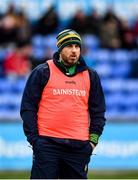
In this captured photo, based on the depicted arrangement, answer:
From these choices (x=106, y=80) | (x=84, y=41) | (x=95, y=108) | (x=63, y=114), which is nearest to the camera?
(x=63, y=114)

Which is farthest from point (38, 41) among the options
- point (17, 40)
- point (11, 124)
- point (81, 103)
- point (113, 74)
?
point (81, 103)

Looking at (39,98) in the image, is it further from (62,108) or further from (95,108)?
(95,108)

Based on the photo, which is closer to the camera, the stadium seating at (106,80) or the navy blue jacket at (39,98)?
the navy blue jacket at (39,98)

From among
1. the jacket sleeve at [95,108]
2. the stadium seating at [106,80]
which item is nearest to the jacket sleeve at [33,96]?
the jacket sleeve at [95,108]

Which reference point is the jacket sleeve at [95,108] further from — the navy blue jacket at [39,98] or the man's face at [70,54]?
the man's face at [70,54]

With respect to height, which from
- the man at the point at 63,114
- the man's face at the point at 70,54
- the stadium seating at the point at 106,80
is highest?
the stadium seating at the point at 106,80

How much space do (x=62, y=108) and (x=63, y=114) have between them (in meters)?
0.06

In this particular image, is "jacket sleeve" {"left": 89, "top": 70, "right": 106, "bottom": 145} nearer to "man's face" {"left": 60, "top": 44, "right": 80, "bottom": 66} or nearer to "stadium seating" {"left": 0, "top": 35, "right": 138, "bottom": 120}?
"man's face" {"left": 60, "top": 44, "right": 80, "bottom": 66}

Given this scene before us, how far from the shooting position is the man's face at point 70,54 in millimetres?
8383

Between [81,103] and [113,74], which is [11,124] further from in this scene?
[81,103]

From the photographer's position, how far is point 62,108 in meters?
8.39

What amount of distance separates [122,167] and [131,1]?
23.3 ft

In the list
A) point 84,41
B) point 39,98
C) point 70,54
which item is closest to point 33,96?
point 39,98

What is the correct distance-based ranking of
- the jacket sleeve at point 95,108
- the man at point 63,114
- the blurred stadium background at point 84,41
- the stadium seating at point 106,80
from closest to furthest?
the man at point 63,114 → the jacket sleeve at point 95,108 → the stadium seating at point 106,80 → the blurred stadium background at point 84,41
